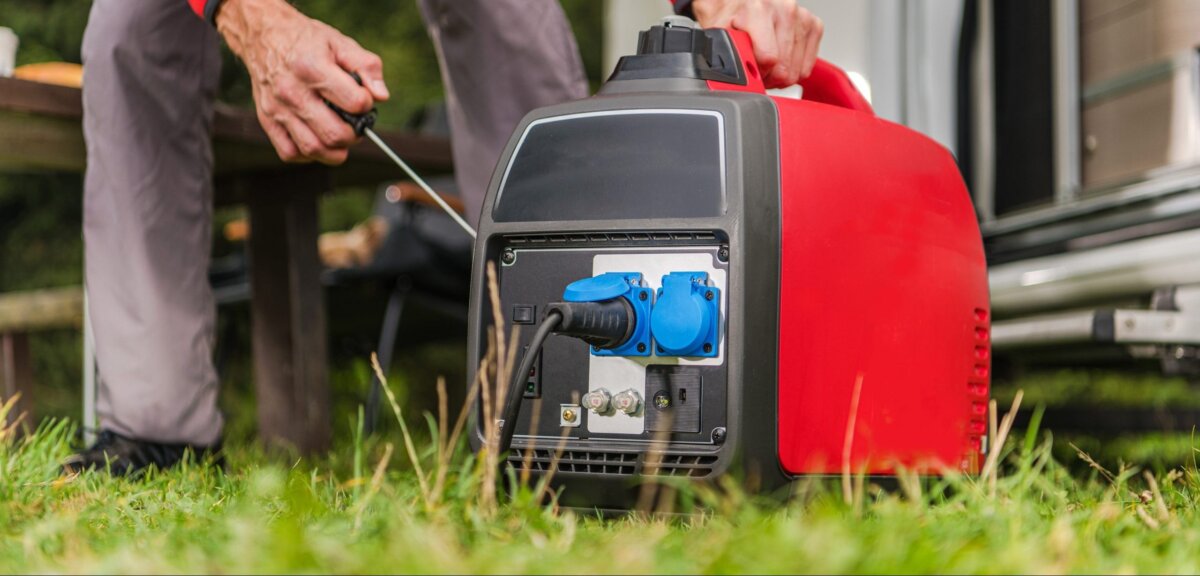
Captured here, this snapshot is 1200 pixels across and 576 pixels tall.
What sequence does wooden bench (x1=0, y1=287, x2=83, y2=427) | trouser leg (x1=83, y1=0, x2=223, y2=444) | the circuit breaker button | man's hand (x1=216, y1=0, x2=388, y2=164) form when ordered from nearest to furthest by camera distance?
the circuit breaker button, man's hand (x1=216, y1=0, x2=388, y2=164), trouser leg (x1=83, y1=0, x2=223, y2=444), wooden bench (x1=0, y1=287, x2=83, y2=427)

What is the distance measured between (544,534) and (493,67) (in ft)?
3.67

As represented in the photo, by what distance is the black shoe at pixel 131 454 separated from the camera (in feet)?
5.81

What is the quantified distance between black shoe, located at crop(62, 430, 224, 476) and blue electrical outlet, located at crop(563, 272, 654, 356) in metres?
0.70

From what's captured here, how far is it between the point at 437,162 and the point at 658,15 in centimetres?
70

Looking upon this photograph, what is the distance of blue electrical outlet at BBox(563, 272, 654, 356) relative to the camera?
1.28m

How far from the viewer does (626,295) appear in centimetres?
130

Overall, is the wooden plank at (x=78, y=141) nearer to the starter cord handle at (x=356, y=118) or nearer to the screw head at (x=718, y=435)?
the starter cord handle at (x=356, y=118)

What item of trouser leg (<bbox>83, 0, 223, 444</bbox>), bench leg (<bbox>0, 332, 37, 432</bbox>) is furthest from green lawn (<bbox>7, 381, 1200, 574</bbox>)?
bench leg (<bbox>0, 332, 37, 432</bbox>)

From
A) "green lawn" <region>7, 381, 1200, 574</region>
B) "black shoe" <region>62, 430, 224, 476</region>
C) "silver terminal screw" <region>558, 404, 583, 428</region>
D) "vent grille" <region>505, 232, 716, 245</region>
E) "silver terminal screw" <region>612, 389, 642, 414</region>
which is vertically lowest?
"black shoe" <region>62, 430, 224, 476</region>

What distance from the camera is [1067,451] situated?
2836 mm

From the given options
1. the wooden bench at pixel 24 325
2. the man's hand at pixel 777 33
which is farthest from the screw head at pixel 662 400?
the wooden bench at pixel 24 325

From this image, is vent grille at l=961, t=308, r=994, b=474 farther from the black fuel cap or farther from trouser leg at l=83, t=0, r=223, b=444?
trouser leg at l=83, t=0, r=223, b=444

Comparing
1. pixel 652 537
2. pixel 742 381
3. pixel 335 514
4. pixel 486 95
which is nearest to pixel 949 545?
pixel 652 537

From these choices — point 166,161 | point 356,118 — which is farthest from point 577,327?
point 166,161
